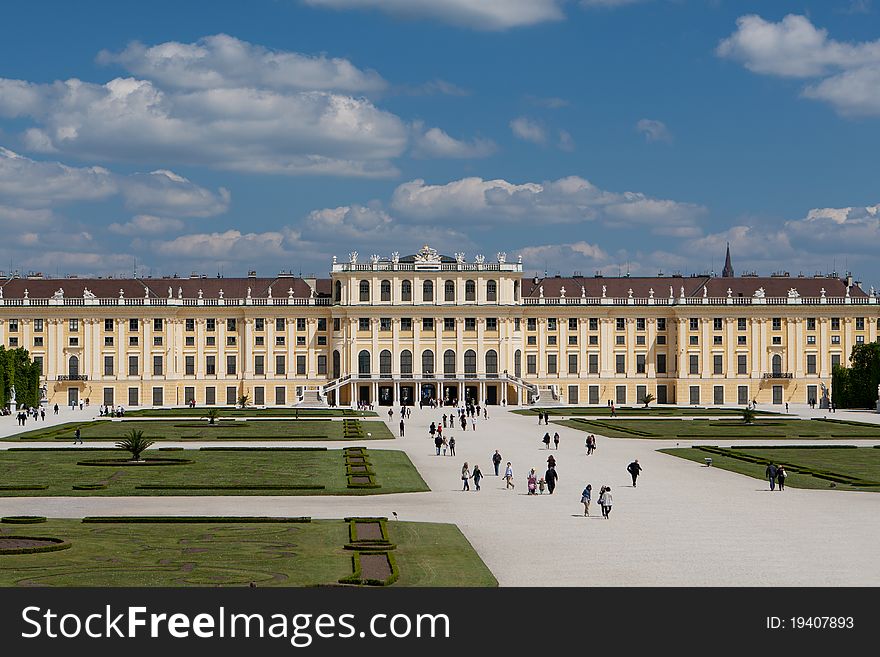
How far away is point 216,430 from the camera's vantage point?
7706 cm

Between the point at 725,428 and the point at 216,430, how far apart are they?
30.7 metres

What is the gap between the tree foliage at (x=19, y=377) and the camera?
329ft

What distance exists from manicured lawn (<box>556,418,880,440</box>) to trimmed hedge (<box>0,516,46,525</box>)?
41.6 meters

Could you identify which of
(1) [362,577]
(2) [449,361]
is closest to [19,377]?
(2) [449,361]

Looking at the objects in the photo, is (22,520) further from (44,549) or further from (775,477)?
(775,477)

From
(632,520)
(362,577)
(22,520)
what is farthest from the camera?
(632,520)

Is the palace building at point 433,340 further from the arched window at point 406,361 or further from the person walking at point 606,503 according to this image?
the person walking at point 606,503

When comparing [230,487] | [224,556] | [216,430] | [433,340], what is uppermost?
[433,340]

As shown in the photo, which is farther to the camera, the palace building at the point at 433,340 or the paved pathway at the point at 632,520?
the palace building at the point at 433,340

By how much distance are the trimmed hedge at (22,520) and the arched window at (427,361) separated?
85.3 meters

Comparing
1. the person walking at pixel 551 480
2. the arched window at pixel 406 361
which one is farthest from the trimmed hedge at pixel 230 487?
the arched window at pixel 406 361

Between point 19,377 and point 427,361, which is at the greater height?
point 427,361

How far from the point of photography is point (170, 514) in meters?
36.9
